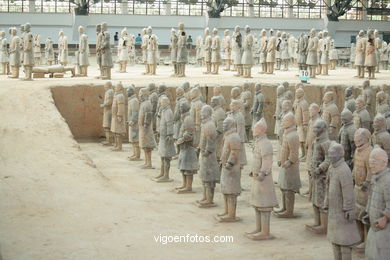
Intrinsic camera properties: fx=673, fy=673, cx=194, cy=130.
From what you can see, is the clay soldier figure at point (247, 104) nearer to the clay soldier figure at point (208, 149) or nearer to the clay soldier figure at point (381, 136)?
the clay soldier figure at point (208, 149)

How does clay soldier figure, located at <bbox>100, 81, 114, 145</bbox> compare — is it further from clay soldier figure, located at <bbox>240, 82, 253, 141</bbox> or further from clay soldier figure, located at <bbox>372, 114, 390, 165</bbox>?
clay soldier figure, located at <bbox>372, 114, 390, 165</bbox>

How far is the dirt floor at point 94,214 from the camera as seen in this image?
23.1ft

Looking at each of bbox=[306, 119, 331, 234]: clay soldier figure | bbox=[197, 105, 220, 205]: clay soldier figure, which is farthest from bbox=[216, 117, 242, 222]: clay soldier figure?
bbox=[306, 119, 331, 234]: clay soldier figure

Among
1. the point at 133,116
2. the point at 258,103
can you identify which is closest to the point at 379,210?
the point at 133,116

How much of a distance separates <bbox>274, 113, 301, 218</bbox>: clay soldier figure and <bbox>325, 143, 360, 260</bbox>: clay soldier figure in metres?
1.87

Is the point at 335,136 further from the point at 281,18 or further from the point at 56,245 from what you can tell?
the point at 281,18

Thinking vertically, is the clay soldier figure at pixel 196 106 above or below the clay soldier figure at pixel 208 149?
above

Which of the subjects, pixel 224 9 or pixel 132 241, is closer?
pixel 132 241

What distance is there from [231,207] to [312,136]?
1.86 metres

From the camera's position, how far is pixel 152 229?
7.86 m

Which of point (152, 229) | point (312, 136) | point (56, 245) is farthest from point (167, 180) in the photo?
point (56, 245)

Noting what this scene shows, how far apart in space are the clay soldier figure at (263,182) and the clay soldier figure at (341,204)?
4.15 ft

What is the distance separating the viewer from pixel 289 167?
884 cm

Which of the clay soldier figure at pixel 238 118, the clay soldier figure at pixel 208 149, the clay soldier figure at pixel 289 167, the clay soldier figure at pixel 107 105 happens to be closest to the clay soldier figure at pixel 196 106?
the clay soldier figure at pixel 238 118
